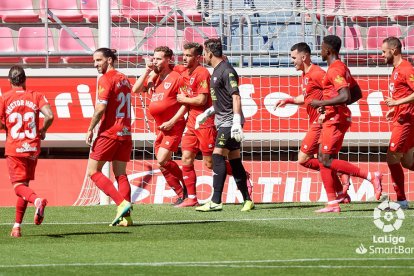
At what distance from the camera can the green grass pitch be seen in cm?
795

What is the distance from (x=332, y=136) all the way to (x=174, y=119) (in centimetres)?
219

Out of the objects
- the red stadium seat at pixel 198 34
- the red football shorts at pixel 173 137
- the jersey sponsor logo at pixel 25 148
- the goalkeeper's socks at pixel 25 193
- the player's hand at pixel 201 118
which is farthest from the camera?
the red stadium seat at pixel 198 34

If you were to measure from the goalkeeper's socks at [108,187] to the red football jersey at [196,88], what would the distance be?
2497 millimetres

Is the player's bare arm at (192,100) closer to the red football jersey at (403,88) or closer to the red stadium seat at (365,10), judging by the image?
the red football jersey at (403,88)

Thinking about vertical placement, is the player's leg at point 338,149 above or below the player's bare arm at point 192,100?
below

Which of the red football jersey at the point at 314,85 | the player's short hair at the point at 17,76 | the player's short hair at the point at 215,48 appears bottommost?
the red football jersey at the point at 314,85

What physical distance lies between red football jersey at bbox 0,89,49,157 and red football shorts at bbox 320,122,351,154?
11.9 feet

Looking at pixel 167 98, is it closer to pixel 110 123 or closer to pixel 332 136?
pixel 110 123

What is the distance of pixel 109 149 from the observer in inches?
457

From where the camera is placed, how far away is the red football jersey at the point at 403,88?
12562 mm

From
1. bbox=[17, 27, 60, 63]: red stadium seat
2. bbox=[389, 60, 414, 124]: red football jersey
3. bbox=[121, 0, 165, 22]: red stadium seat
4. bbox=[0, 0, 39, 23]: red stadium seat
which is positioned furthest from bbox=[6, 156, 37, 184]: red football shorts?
bbox=[0, 0, 39, 23]: red stadium seat

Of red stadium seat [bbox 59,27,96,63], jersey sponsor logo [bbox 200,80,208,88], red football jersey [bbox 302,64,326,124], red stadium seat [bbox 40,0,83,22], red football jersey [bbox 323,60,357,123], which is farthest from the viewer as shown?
red stadium seat [bbox 40,0,83,22]

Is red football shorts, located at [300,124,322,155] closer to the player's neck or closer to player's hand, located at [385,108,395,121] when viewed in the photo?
player's hand, located at [385,108,395,121]

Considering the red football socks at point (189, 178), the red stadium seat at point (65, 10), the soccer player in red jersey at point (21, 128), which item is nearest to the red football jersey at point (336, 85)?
the red football socks at point (189, 178)
